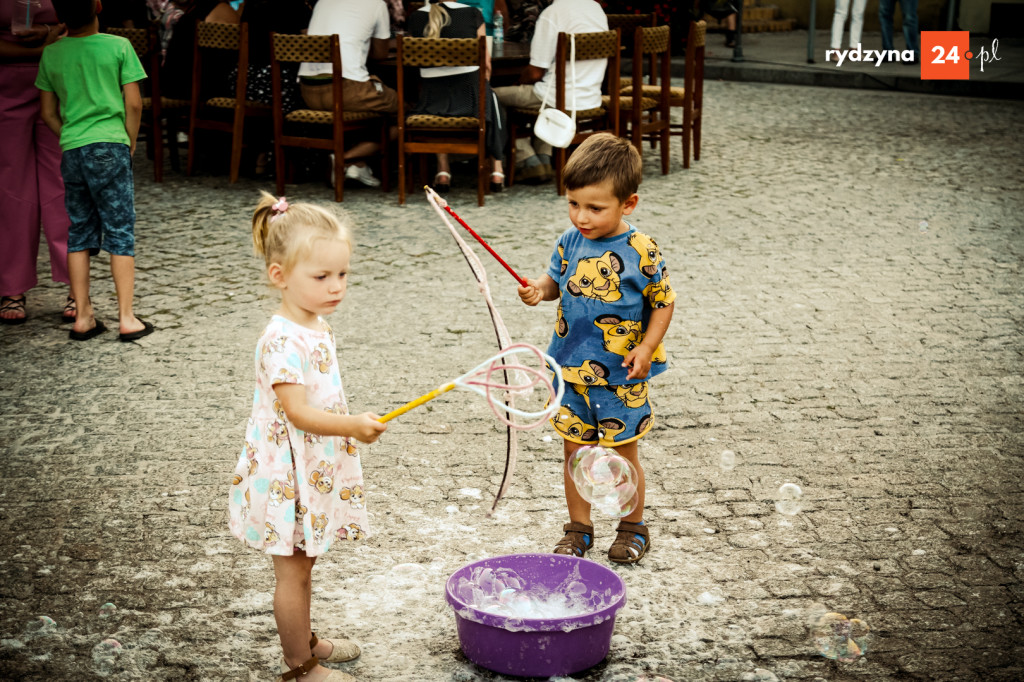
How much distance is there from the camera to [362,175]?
8.71 meters

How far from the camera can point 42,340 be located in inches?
208

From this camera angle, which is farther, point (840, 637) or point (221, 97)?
point (221, 97)

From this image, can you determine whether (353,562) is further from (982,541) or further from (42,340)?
(42,340)

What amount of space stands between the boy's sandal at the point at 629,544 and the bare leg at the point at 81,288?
330cm

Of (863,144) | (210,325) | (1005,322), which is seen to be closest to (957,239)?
(1005,322)

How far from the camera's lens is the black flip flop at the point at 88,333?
5.30m

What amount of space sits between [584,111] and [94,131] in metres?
4.34

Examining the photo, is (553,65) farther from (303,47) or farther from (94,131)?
(94,131)

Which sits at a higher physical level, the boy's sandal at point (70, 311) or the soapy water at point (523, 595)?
the boy's sandal at point (70, 311)

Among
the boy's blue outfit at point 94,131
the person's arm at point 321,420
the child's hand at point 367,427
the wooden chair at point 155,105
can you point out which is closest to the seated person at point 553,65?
the wooden chair at point 155,105

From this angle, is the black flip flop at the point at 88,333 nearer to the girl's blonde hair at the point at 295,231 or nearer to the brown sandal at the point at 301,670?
the girl's blonde hair at the point at 295,231

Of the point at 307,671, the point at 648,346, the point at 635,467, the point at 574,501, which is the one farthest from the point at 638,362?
the point at 307,671

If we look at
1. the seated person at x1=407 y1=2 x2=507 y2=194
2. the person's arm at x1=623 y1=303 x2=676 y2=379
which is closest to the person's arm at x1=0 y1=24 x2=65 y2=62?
the seated person at x1=407 y1=2 x2=507 y2=194

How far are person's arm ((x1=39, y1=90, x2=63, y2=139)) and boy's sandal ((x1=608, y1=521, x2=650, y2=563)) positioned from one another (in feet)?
11.9
